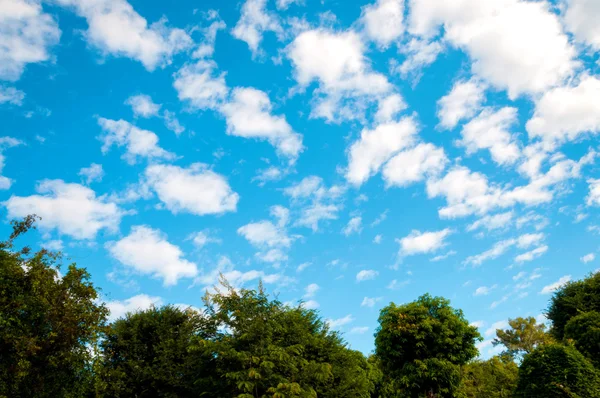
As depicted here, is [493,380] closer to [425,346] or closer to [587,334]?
[425,346]

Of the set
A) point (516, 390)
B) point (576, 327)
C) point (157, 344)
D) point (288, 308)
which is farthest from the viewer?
point (576, 327)

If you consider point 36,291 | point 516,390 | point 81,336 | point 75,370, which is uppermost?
point 36,291

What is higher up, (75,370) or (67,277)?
(67,277)

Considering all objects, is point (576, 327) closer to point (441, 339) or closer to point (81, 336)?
point (441, 339)

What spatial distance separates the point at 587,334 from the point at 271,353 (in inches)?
1093

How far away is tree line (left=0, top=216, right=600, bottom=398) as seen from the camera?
19859 mm

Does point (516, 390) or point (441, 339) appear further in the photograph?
point (441, 339)

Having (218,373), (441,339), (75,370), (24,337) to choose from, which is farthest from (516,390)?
(24,337)

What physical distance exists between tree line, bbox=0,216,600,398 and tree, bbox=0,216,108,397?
0.05 m

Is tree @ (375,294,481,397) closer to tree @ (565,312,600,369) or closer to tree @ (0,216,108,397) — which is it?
tree @ (565,312,600,369)

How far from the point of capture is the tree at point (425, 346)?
1315 inches

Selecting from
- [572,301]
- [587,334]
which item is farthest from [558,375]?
[572,301]

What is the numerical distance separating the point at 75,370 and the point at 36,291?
452 cm

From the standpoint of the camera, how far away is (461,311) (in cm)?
3684
